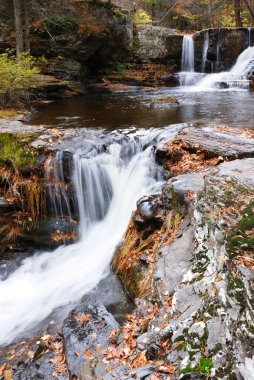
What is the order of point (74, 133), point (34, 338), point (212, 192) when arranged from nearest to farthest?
1. point (212, 192)
2. point (34, 338)
3. point (74, 133)

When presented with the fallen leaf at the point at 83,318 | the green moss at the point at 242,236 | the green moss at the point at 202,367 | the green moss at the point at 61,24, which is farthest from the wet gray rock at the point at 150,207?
the green moss at the point at 61,24

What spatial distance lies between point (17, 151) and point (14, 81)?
16.3 ft

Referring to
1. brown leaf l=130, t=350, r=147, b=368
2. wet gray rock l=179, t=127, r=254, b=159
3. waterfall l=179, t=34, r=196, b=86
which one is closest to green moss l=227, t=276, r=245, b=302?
brown leaf l=130, t=350, r=147, b=368

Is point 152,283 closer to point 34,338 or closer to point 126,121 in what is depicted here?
point 34,338

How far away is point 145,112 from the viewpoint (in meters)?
10.7

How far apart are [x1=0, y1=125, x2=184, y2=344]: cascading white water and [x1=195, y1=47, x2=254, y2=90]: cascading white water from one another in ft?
32.6

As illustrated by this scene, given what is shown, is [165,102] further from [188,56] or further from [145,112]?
[188,56]

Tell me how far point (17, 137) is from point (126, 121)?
341 centimetres

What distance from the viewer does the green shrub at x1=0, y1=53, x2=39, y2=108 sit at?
407 inches

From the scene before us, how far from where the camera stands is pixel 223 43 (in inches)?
748

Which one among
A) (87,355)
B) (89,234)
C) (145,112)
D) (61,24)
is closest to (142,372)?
(87,355)

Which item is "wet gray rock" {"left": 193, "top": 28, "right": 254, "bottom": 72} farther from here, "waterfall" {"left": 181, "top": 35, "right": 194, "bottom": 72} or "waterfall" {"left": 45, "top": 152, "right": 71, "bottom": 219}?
"waterfall" {"left": 45, "top": 152, "right": 71, "bottom": 219}

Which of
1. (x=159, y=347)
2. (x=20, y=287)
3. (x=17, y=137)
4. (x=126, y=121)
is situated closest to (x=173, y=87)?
(x=126, y=121)

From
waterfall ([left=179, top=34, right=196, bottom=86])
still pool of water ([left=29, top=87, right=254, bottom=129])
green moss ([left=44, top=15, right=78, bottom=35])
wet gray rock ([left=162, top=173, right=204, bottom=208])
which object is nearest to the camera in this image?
wet gray rock ([left=162, top=173, right=204, bottom=208])
